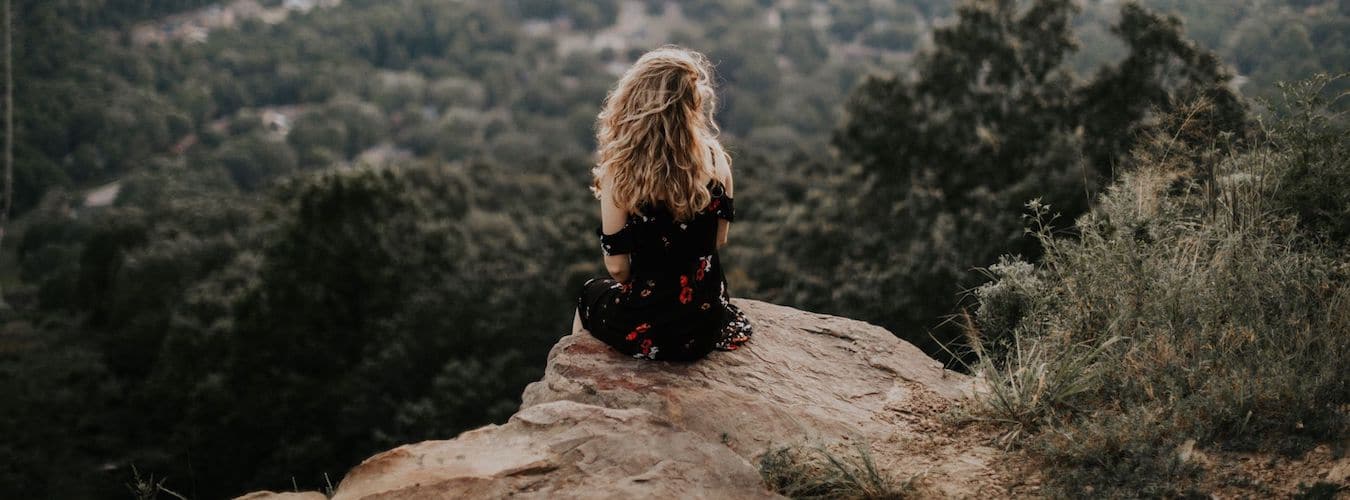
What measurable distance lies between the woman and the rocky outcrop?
0.46ft

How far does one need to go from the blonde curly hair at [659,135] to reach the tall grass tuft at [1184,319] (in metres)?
1.45

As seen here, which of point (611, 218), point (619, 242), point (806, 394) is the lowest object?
point (806, 394)

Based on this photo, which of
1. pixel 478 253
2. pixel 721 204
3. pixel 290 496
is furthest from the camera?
pixel 478 253

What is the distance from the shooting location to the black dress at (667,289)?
4.30 meters

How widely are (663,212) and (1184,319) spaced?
219cm

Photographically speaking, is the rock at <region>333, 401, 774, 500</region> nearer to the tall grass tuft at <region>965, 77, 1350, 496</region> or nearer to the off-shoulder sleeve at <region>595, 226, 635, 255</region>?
the off-shoulder sleeve at <region>595, 226, 635, 255</region>

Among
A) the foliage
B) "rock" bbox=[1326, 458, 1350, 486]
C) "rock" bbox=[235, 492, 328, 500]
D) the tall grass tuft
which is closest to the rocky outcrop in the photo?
"rock" bbox=[235, 492, 328, 500]

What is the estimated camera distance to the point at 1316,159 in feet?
15.9

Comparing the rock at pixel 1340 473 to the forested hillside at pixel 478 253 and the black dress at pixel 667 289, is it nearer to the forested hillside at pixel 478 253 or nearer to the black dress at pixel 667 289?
the forested hillside at pixel 478 253

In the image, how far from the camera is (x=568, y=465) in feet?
11.6

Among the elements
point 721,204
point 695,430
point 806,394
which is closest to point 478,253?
point 721,204

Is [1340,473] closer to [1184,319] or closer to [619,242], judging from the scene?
[1184,319]

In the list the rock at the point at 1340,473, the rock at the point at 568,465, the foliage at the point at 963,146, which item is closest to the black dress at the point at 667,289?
the rock at the point at 568,465

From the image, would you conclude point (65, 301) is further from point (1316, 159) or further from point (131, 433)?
point (1316, 159)
